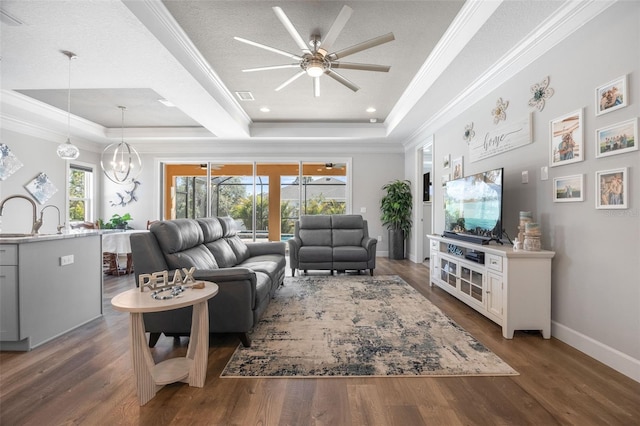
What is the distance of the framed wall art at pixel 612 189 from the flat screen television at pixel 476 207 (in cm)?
78

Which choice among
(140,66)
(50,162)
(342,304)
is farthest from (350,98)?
(50,162)

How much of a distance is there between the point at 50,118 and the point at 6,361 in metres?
4.34

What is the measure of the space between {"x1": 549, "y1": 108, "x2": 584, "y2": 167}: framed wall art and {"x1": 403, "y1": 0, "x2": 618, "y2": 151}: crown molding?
676 millimetres

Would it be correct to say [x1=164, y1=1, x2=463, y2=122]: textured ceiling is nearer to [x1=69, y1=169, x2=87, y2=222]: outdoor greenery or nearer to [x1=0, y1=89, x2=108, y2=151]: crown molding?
[x1=0, y1=89, x2=108, y2=151]: crown molding

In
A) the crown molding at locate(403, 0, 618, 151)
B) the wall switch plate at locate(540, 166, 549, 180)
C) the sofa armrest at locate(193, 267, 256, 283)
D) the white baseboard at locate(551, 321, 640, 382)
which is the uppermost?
the crown molding at locate(403, 0, 618, 151)

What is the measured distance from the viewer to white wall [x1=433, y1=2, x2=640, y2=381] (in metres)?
1.95

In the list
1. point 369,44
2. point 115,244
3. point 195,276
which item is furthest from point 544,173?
point 115,244

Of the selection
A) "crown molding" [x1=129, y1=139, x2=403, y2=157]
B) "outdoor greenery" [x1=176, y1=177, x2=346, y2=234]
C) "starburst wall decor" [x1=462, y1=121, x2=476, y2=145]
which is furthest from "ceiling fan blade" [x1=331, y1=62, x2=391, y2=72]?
"outdoor greenery" [x1=176, y1=177, x2=346, y2=234]

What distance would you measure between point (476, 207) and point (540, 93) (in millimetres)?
1227

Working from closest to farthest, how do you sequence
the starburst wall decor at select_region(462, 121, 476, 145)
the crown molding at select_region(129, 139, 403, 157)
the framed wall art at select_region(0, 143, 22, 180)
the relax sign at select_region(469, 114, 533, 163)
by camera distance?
the relax sign at select_region(469, 114, 533, 163)
the starburst wall decor at select_region(462, 121, 476, 145)
the framed wall art at select_region(0, 143, 22, 180)
the crown molding at select_region(129, 139, 403, 157)

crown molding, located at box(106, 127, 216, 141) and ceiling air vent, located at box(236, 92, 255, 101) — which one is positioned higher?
ceiling air vent, located at box(236, 92, 255, 101)

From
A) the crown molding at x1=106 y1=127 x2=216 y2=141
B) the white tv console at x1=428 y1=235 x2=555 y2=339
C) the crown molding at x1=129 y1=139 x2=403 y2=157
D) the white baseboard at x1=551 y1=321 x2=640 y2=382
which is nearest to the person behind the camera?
the white baseboard at x1=551 y1=321 x2=640 y2=382

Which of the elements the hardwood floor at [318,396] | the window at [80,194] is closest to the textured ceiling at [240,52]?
the window at [80,194]

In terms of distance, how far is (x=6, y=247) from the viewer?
2.25m
